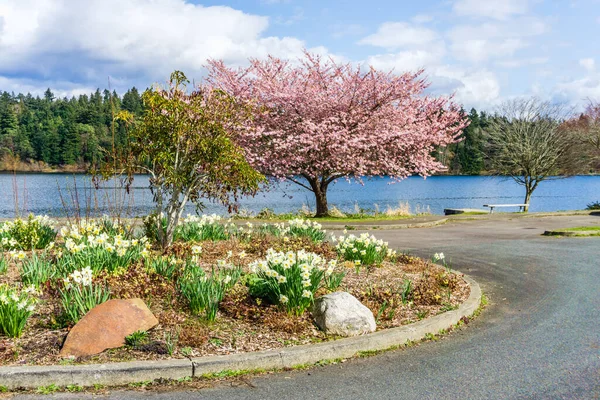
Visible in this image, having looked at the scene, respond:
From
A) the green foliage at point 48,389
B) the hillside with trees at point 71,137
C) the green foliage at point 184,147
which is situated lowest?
the green foliage at point 48,389

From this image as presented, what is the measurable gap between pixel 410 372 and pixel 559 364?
1542 millimetres

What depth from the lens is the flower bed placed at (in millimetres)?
5395

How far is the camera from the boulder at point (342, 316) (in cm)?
593

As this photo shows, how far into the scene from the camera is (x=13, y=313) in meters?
5.40

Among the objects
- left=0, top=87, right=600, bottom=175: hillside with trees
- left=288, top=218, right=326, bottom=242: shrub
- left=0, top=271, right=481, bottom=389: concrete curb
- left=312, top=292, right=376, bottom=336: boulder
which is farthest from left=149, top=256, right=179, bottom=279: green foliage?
left=0, top=87, right=600, bottom=175: hillside with trees

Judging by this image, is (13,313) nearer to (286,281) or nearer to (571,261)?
(286,281)

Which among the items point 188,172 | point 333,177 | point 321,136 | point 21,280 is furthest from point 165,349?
point 333,177

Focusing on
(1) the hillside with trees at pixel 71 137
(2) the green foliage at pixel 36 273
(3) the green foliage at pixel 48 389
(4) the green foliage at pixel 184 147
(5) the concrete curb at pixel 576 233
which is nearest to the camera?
(3) the green foliage at pixel 48 389

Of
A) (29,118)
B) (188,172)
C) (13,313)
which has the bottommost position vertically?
(13,313)

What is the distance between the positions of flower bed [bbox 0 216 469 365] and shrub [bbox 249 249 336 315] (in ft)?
0.04

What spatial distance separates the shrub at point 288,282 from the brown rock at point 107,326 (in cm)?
139

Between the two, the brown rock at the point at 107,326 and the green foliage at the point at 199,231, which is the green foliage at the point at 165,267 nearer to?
the brown rock at the point at 107,326

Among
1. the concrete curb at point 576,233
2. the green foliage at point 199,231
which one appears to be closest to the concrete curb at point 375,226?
the concrete curb at point 576,233

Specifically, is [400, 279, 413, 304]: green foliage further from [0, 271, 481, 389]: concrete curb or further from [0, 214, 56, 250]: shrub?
[0, 214, 56, 250]: shrub
